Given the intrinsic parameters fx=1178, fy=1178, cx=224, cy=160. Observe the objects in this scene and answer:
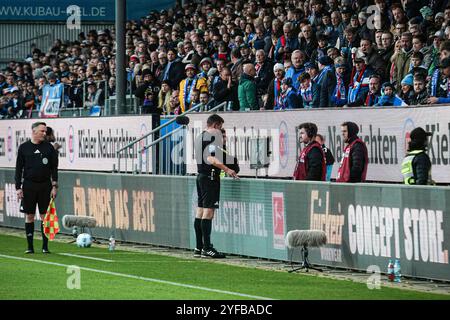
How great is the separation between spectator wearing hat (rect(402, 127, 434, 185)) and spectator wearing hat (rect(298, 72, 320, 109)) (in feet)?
15.9

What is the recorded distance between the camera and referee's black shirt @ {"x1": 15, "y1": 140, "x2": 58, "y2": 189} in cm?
1909

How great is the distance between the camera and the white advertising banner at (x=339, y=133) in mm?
15430

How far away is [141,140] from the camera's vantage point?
22.2m

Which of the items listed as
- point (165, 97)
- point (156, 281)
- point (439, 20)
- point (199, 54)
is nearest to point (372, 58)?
point (439, 20)

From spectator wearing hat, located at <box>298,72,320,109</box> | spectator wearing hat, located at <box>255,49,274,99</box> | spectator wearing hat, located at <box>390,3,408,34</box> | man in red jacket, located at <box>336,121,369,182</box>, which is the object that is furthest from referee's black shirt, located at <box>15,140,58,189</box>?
spectator wearing hat, located at <box>390,3,408,34</box>

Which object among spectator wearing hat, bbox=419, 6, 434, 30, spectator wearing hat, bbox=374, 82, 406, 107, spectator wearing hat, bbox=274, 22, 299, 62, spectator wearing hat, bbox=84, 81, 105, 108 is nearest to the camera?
spectator wearing hat, bbox=374, 82, 406, 107

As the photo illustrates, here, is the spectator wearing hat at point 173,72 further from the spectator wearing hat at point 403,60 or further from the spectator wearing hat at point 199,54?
the spectator wearing hat at point 403,60

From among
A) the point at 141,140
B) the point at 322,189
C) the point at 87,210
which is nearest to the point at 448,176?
the point at 322,189

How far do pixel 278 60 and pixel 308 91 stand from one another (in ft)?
11.0

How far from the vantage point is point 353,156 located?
53.0 ft

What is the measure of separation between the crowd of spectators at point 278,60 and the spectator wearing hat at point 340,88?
19 millimetres

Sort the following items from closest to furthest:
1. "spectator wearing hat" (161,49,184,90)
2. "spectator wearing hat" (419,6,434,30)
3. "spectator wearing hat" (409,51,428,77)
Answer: "spectator wearing hat" (409,51,428,77), "spectator wearing hat" (419,6,434,30), "spectator wearing hat" (161,49,184,90)

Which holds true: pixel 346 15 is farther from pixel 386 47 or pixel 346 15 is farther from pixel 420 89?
pixel 420 89

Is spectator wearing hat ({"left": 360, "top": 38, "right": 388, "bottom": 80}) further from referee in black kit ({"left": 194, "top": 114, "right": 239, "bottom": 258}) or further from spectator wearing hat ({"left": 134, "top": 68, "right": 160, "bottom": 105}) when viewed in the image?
spectator wearing hat ({"left": 134, "top": 68, "right": 160, "bottom": 105})
